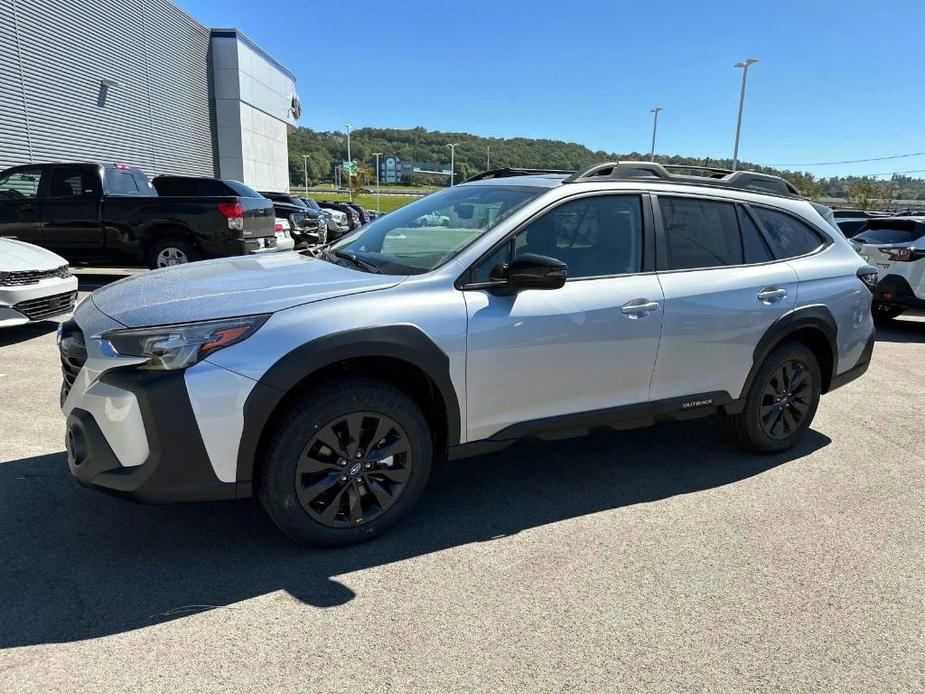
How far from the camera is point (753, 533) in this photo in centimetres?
331

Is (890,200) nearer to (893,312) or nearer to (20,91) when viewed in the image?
(893,312)

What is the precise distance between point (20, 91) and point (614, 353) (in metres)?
19.7

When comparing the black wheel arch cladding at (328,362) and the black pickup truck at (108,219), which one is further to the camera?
the black pickup truck at (108,219)

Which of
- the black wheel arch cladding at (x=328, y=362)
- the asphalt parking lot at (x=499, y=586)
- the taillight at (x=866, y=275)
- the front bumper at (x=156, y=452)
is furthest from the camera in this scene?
the taillight at (x=866, y=275)

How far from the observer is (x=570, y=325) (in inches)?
128

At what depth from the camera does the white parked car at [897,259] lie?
29.4 ft

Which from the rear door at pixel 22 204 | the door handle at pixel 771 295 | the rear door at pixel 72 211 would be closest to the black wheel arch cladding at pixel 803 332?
the door handle at pixel 771 295

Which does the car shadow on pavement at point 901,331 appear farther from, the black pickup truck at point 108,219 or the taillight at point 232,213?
the black pickup truck at point 108,219

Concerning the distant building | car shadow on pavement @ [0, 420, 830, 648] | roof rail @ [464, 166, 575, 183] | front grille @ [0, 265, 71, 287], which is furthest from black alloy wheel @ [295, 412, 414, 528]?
the distant building

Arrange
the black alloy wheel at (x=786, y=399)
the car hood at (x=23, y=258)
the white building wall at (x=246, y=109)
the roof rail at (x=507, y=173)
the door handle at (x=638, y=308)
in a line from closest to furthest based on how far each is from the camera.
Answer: the door handle at (x=638, y=308)
the black alloy wheel at (x=786, y=399)
the roof rail at (x=507, y=173)
the car hood at (x=23, y=258)
the white building wall at (x=246, y=109)

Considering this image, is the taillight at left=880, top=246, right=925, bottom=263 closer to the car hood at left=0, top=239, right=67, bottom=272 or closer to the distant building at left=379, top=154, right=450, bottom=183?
the car hood at left=0, top=239, right=67, bottom=272

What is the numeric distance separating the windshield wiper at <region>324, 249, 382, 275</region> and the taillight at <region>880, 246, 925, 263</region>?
8.77 metres

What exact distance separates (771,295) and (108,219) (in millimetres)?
9555

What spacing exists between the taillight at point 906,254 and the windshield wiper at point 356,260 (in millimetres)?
8767
